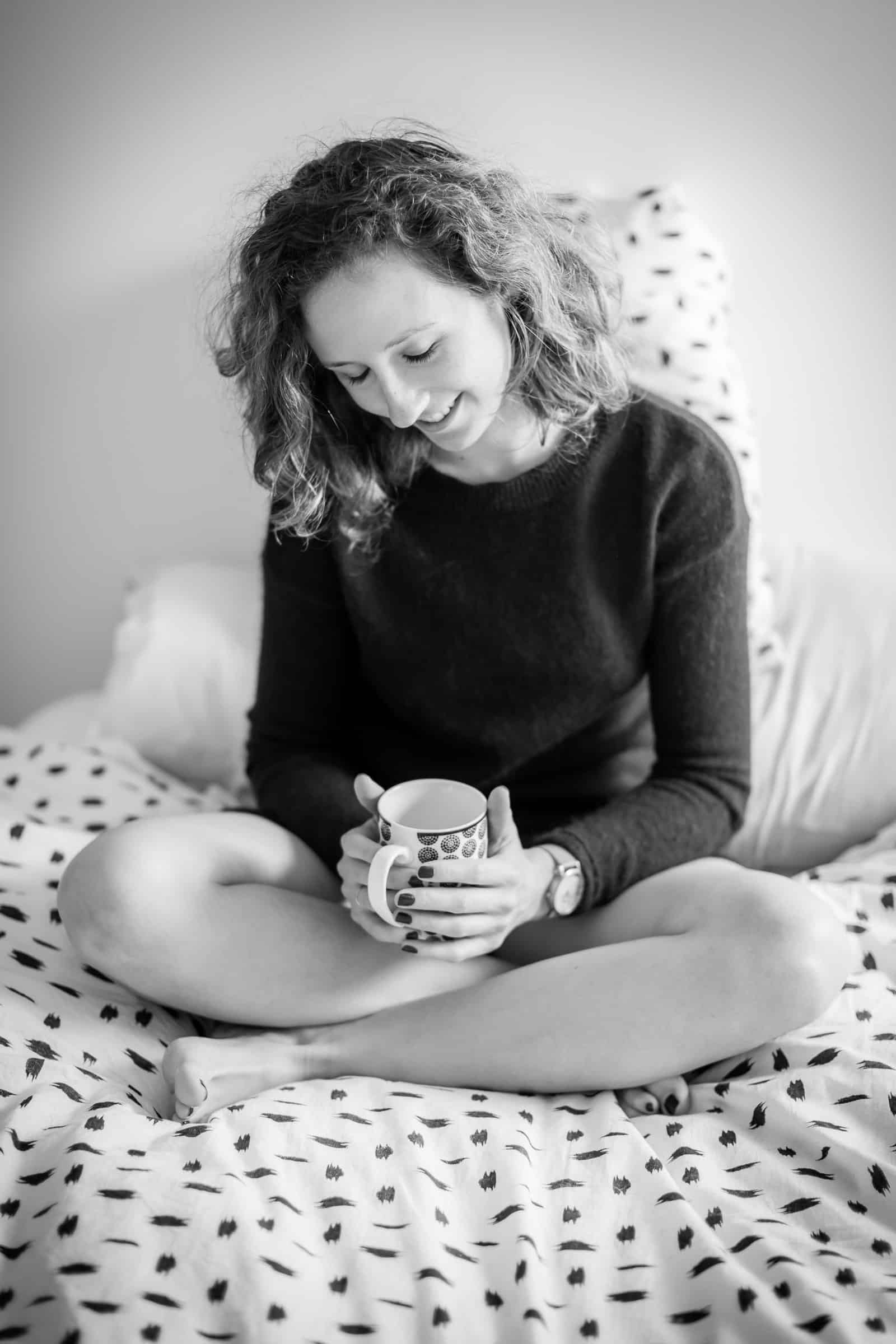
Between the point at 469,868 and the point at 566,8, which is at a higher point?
the point at 566,8

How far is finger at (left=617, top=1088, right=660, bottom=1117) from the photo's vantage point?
35.9 inches

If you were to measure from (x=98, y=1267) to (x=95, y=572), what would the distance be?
1190 mm

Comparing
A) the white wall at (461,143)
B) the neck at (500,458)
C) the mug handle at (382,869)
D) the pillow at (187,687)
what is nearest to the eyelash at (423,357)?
the neck at (500,458)

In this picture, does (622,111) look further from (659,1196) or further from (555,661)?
(659,1196)

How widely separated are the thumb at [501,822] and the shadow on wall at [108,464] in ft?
2.81

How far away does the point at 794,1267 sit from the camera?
2.32 feet

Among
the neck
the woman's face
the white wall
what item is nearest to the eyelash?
the woman's face

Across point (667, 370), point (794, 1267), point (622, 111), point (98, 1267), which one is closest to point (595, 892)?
point (794, 1267)

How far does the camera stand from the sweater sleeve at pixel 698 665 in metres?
1.02

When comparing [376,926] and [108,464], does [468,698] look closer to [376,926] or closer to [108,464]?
[376,926]

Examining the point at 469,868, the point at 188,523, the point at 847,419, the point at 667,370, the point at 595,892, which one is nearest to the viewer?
the point at 469,868

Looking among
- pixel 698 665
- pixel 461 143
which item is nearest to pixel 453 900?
pixel 698 665

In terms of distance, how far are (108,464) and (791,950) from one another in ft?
3.99

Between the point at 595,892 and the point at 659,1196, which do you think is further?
the point at 595,892
